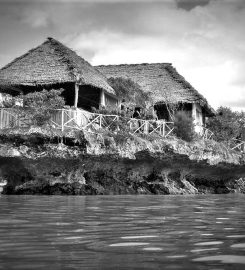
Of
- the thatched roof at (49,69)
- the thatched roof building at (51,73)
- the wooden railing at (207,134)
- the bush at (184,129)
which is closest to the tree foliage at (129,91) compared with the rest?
the thatched roof building at (51,73)

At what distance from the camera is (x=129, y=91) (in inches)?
952

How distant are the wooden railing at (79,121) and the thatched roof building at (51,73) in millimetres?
1908

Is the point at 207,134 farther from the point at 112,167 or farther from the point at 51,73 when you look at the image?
the point at 51,73

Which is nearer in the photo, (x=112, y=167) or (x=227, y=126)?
(x=112, y=167)

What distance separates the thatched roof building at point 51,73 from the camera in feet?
65.8

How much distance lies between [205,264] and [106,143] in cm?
1441

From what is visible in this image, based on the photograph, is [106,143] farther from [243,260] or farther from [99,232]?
[243,260]

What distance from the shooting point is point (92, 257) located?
2.92 meters

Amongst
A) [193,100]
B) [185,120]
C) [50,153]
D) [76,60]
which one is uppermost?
[76,60]

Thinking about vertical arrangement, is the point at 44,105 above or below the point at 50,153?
above

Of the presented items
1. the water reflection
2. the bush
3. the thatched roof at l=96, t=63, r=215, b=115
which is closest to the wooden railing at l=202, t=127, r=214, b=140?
the thatched roof at l=96, t=63, r=215, b=115

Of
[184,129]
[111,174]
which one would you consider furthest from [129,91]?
[111,174]

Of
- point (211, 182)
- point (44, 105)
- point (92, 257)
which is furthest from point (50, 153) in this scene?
point (92, 257)

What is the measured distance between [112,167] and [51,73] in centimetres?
574
